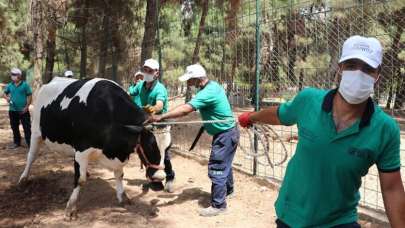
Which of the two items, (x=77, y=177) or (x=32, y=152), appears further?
(x=32, y=152)

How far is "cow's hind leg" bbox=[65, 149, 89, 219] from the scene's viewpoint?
5.07m

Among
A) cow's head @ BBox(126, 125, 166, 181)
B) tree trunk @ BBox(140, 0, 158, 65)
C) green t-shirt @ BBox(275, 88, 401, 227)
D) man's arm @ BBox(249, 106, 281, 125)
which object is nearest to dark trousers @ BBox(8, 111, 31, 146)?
tree trunk @ BBox(140, 0, 158, 65)

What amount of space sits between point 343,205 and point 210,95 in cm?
288

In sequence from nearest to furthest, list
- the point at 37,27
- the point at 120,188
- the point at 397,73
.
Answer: the point at 120,188 < the point at 397,73 < the point at 37,27

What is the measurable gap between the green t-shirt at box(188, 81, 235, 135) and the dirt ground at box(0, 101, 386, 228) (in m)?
1.00

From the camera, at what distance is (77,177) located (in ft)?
17.2

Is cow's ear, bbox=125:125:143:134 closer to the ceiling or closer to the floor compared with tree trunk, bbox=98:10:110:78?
closer to the floor

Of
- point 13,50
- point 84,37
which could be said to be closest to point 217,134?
point 84,37

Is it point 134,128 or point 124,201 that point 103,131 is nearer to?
point 134,128

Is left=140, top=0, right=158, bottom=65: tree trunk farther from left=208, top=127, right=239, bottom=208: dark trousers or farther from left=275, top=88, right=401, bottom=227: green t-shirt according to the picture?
left=275, top=88, right=401, bottom=227: green t-shirt

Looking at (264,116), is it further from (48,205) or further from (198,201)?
(48,205)

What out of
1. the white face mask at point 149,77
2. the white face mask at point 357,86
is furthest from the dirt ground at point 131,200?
the white face mask at point 357,86

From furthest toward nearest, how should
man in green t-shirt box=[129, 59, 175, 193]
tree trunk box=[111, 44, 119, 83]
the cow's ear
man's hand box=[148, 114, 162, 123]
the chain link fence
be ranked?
1. tree trunk box=[111, 44, 119, 83]
2. man in green t-shirt box=[129, 59, 175, 193]
3. the chain link fence
4. the cow's ear
5. man's hand box=[148, 114, 162, 123]

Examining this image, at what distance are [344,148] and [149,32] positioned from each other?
8.61 m
